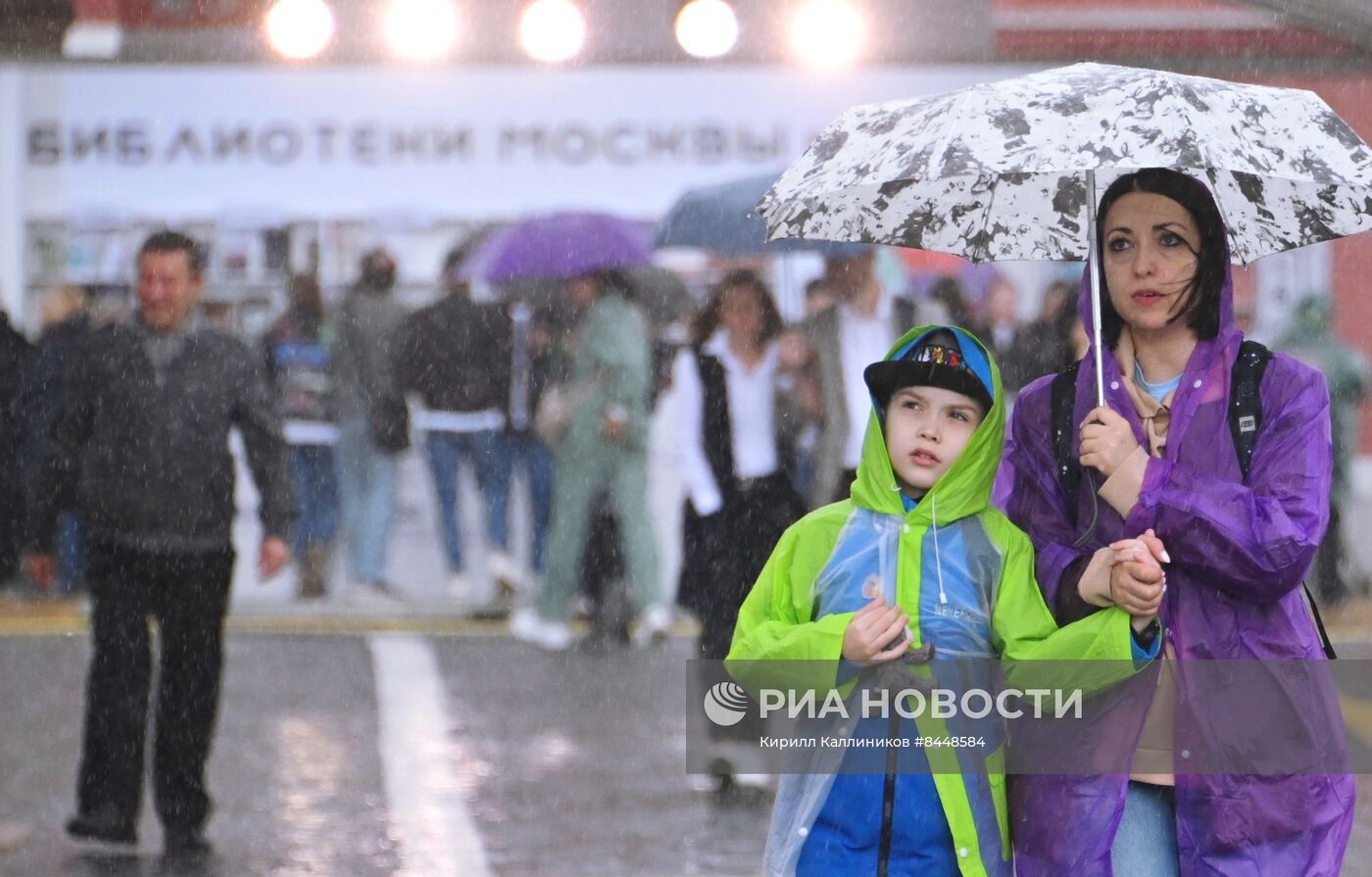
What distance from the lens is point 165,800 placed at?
691 cm

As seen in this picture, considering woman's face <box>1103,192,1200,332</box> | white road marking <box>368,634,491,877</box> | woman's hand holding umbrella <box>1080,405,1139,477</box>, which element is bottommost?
white road marking <box>368,634,491,877</box>

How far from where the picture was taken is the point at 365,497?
1371cm

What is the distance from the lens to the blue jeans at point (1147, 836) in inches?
144

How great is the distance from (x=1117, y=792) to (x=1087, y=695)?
173 millimetres

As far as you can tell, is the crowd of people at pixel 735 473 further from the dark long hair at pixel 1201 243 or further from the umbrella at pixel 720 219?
the umbrella at pixel 720 219

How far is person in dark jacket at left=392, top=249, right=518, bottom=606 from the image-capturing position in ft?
44.1

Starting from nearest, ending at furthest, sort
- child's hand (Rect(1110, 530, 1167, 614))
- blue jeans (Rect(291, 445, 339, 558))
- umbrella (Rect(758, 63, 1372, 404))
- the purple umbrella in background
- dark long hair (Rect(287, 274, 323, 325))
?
1. child's hand (Rect(1110, 530, 1167, 614))
2. umbrella (Rect(758, 63, 1372, 404))
3. the purple umbrella in background
4. blue jeans (Rect(291, 445, 339, 558))
5. dark long hair (Rect(287, 274, 323, 325))

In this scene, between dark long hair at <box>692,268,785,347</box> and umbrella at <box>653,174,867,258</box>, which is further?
umbrella at <box>653,174,867,258</box>

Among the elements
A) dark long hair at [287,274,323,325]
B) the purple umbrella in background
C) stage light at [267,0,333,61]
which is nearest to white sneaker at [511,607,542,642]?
the purple umbrella in background

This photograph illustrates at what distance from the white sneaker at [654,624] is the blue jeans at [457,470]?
6.32 feet


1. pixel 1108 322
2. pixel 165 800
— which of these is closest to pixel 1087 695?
pixel 1108 322

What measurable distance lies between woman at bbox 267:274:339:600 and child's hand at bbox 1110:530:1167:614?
10.9 m

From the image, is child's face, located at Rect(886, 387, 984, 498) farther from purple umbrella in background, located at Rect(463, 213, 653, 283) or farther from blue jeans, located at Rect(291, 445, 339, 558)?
blue jeans, located at Rect(291, 445, 339, 558)

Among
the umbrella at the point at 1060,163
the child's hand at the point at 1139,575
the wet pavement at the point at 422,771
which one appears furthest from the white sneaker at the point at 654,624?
the child's hand at the point at 1139,575
